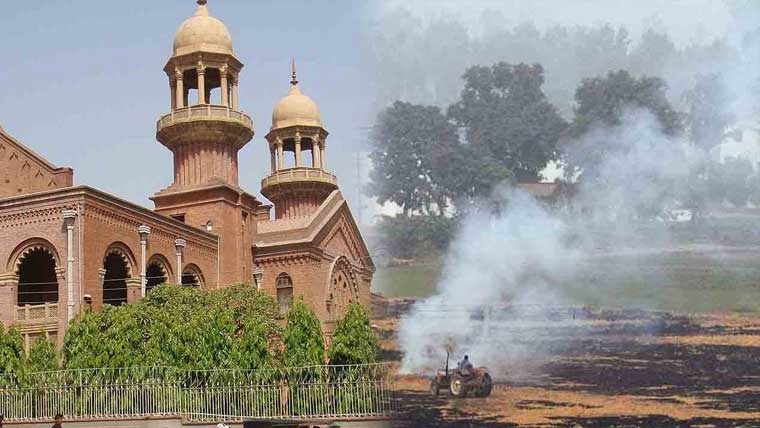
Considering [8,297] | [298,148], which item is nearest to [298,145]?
[298,148]

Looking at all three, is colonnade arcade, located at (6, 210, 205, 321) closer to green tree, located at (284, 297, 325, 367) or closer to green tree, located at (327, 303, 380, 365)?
green tree, located at (284, 297, 325, 367)

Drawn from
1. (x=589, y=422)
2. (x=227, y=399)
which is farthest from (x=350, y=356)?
(x=589, y=422)

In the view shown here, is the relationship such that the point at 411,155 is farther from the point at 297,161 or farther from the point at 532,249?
the point at 297,161

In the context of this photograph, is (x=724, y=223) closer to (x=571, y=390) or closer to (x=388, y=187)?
(x=571, y=390)

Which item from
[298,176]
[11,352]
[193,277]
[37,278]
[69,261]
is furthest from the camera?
[298,176]

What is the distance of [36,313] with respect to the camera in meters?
25.7

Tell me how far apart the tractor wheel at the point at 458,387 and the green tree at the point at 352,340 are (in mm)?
10540

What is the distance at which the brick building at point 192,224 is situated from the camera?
25.7 meters

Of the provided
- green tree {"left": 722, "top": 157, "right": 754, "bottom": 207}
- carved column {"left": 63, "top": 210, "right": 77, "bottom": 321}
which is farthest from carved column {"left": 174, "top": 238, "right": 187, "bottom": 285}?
green tree {"left": 722, "top": 157, "right": 754, "bottom": 207}

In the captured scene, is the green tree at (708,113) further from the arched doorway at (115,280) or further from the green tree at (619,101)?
the arched doorway at (115,280)

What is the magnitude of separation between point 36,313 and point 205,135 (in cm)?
1027

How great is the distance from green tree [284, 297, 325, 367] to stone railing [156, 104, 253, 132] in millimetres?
11459

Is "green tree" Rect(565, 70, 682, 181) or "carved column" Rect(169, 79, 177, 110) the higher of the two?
"carved column" Rect(169, 79, 177, 110)

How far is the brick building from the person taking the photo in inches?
1012
